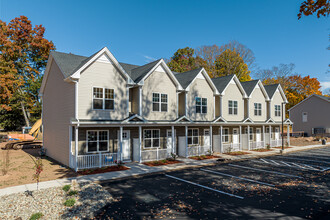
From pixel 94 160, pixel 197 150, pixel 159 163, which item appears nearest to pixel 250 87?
pixel 197 150

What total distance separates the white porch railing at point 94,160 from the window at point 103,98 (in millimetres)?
3586

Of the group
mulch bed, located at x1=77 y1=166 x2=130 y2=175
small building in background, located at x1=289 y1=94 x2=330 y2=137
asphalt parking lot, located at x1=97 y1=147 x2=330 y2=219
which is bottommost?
asphalt parking lot, located at x1=97 y1=147 x2=330 y2=219

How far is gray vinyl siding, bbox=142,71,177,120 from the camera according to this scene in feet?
62.2

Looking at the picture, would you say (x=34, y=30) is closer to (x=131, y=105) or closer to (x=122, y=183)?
(x=131, y=105)

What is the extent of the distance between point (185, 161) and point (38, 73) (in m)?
35.9

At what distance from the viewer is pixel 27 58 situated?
40000 millimetres

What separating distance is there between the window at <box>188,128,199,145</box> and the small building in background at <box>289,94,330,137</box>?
3358cm

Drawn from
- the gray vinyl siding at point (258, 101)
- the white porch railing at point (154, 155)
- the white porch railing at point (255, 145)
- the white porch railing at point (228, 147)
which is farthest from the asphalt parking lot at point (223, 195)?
the gray vinyl siding at point (258, 101)

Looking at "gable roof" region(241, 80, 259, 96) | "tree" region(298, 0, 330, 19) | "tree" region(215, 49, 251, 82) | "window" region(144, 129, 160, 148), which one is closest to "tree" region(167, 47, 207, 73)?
"tree" region(215, 49, 251, 82)

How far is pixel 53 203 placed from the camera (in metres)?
8.77

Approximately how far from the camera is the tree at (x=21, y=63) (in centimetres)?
Answer: 3541

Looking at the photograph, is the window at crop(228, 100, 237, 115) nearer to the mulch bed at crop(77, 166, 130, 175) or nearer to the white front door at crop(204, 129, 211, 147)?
the white front door at crop(204, 129, 211, 147)

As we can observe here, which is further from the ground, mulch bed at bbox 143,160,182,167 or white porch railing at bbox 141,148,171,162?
white porch railing at bbox 141,148,171,162

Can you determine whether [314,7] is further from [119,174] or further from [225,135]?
[225,135]
